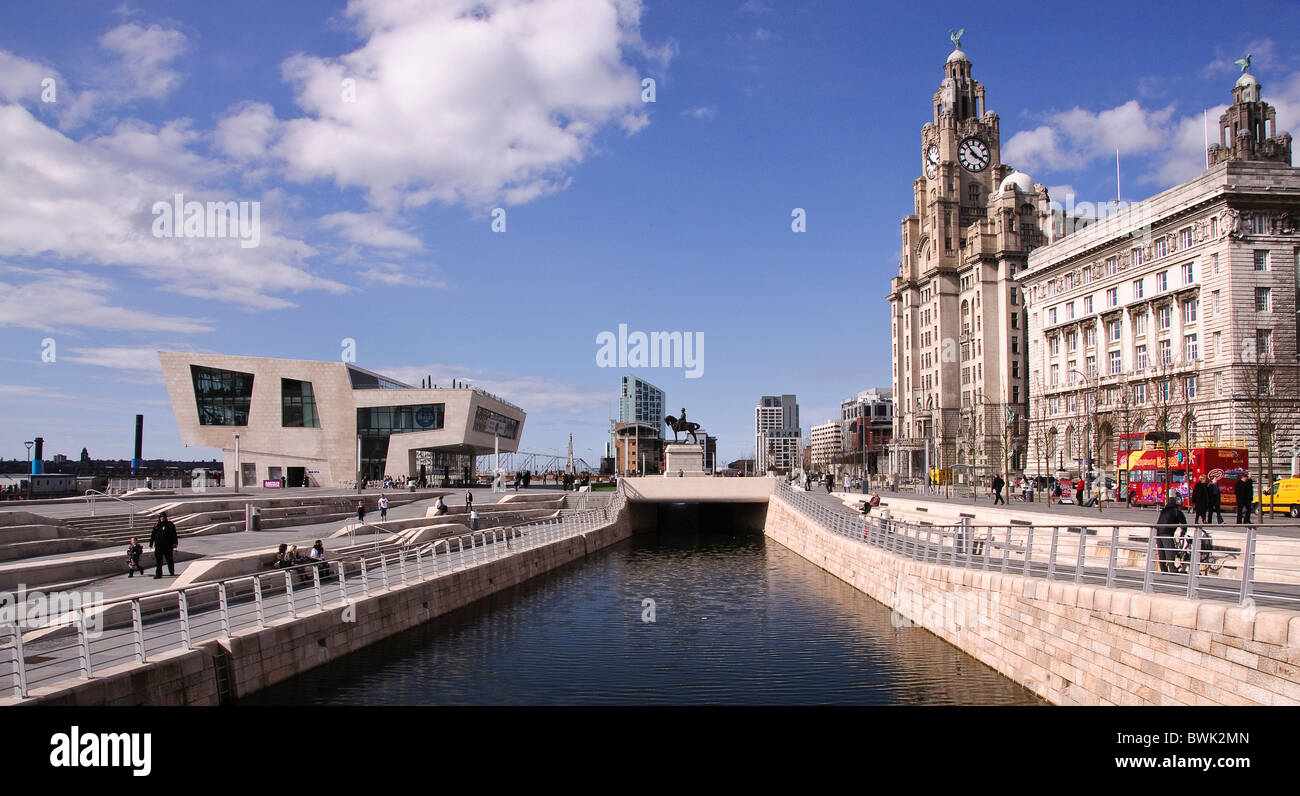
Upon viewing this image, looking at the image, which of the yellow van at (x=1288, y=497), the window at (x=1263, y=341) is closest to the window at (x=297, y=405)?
the yellow van at (x=1288, y=497)

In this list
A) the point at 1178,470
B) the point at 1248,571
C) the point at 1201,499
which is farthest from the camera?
the point at 1178,470

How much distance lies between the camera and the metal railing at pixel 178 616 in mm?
11541

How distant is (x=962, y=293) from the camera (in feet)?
325

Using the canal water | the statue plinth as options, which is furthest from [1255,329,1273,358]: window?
the canal water

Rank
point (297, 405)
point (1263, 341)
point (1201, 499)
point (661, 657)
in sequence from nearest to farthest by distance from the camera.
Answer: point (661, 657) → point (1201, 499) → point (1263, 341) → point (297, 405)

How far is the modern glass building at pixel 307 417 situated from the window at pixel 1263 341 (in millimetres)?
54555

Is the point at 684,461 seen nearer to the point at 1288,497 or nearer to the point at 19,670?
the point at 1288,497

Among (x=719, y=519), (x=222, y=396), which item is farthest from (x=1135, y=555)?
(x=222, y=396)

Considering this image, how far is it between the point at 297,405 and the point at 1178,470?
2589 inches

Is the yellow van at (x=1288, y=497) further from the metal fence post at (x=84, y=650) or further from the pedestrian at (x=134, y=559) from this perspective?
the pedestrian at (x=134, y=559)
